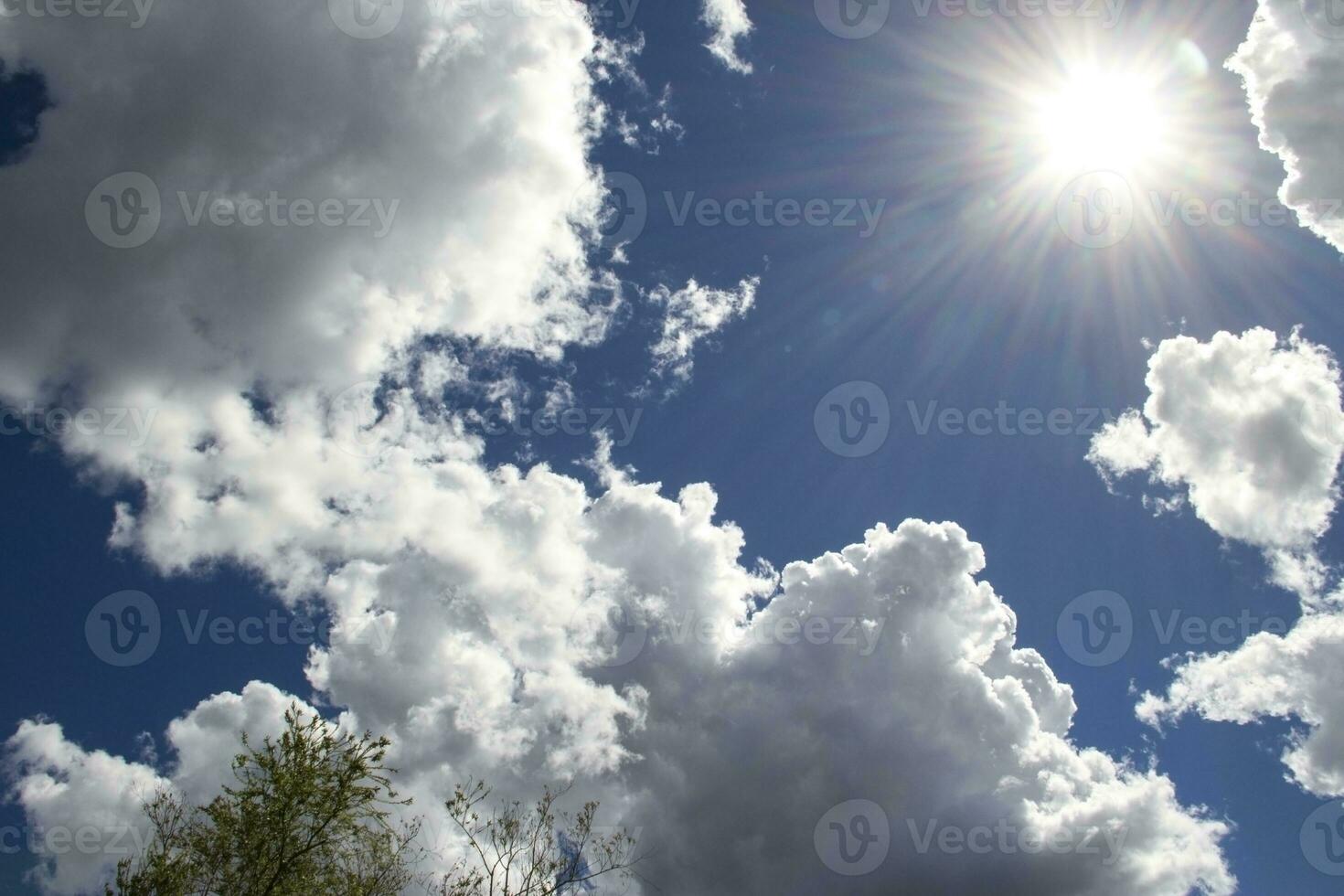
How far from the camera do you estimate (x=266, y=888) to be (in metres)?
26.3

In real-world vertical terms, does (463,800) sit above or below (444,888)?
above

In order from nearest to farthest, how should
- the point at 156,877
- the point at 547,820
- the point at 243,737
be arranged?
1. the point at 156,877
2. the point at 243,737
3. the point at 547,820

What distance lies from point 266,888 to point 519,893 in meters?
11.0

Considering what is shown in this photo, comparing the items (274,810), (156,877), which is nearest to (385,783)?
(274,810)

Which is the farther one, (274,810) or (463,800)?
(463,800)

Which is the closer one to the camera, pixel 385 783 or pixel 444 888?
pixel 385 783

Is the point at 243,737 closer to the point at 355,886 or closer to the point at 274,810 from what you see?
the point at 274,810

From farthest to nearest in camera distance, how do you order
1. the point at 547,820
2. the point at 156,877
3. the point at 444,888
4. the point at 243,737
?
the point at 547,820, the point at 444,888, the point at 243,737, the point at 156,877

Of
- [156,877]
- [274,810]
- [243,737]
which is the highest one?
[243,737]

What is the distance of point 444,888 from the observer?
108 feet

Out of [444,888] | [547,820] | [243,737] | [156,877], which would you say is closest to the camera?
[156,877]

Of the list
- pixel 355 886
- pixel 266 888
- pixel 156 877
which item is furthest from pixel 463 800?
pixel 156 877

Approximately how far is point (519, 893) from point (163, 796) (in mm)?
15252

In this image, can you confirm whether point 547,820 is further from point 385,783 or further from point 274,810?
point 274,810
